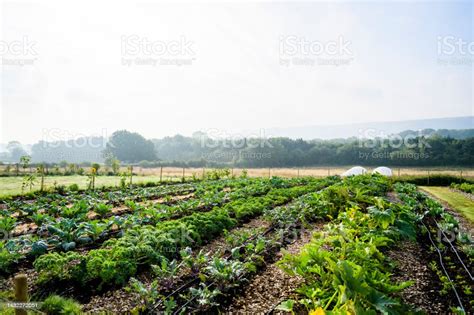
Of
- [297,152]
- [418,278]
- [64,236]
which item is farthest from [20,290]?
[297,152]

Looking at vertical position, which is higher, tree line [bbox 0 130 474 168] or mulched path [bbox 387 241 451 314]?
tree line [bbox 0 130 474 168]

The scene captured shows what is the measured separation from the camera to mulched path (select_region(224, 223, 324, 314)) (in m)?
4.59

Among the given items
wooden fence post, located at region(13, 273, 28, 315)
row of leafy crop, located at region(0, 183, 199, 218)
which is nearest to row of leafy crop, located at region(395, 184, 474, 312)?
wooden fence post, located at region(13, 273, 28, 315)

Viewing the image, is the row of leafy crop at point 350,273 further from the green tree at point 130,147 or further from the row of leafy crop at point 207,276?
the green tree at point 130,147

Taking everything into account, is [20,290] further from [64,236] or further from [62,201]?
[62,201]

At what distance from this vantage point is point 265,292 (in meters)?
5.06

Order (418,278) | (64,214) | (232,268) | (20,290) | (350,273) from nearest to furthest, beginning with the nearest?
(20,290), (350,273), (232,268), (418,278), (64,214)

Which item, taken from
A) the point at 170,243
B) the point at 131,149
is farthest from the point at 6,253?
the point at 131,149

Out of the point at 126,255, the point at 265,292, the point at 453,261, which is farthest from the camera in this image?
the point at 453,261

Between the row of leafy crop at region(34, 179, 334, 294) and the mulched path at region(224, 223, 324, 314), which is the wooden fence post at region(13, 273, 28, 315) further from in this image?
the mulched path at region(224, 223, 324, 314)

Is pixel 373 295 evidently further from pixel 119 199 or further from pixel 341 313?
pixel 119 199

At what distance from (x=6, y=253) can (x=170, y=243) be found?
2.70 metres

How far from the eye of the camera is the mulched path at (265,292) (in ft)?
15.1

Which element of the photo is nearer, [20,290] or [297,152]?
[20,290]
